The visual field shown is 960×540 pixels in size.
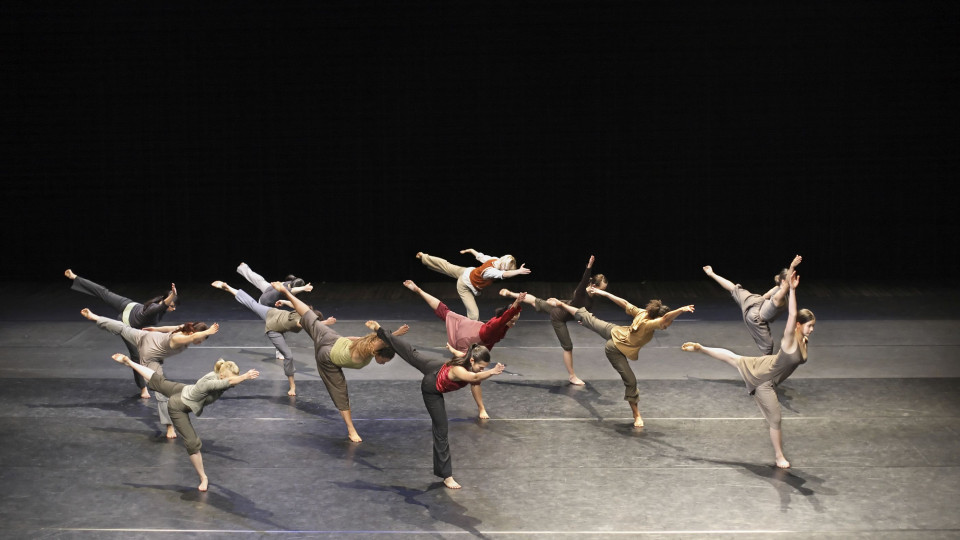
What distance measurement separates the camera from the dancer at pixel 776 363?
736 centimetres

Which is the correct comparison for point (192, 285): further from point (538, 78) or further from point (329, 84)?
point (538, 78)

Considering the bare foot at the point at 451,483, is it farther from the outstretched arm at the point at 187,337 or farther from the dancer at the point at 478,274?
the dancer at the point at 478,274

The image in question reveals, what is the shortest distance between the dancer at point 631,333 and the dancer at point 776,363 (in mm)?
564

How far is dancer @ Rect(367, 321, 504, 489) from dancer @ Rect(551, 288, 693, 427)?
148cm

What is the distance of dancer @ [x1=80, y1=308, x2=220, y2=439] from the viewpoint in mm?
7891

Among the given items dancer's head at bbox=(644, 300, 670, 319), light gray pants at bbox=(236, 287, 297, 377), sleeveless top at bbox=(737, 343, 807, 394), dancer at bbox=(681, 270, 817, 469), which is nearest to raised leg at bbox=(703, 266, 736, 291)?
dancer's head at bbox=(644, 300, 670, 319)

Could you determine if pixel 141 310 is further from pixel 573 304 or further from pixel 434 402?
pixel 573 304

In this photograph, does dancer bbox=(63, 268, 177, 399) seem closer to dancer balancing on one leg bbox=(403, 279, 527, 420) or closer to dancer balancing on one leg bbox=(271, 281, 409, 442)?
dancer balancing on one leg bbox=(271, 281, 409, 442)

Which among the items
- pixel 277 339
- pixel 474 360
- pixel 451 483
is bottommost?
pixel 451 483

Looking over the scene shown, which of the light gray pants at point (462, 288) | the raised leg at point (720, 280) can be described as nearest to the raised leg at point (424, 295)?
the light gray pants at point (462, 288)

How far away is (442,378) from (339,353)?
41.8 inches

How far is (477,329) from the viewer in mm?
8164

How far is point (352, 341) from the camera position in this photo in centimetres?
789

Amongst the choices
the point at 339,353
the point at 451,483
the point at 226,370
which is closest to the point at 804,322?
the point at 451,483
